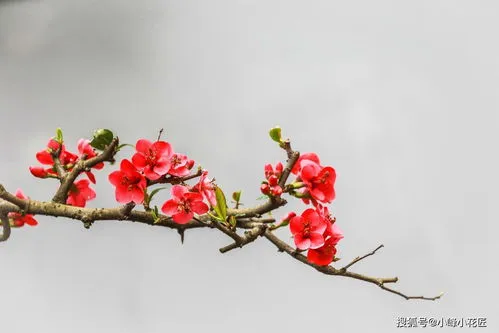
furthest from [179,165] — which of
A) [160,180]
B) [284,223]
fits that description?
[284,223]

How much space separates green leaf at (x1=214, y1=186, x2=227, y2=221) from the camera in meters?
0.64

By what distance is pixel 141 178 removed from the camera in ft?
2.14

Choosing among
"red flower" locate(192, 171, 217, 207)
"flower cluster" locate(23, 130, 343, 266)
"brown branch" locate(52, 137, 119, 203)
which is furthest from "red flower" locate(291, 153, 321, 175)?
"brown branch" locate(52, 137, 119, 203)

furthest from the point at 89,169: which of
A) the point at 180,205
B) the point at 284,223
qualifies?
the point at 284,223

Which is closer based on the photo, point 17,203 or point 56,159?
point 17,203

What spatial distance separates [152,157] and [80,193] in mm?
195

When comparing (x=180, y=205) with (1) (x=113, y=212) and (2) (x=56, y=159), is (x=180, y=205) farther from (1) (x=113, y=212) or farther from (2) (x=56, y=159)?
(2) (x=56, y=159)

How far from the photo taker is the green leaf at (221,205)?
64 centimetres

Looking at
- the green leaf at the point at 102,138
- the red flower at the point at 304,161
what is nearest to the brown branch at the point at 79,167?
the green leaf at the point at 102,138

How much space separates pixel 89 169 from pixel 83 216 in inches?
3.6

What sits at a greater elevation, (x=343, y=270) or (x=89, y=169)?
(x=89, y=169)

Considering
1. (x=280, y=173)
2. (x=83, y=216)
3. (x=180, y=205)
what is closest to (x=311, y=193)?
(x=280, y=173)

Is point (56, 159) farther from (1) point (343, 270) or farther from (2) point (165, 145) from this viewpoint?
(1) point (343, 270)

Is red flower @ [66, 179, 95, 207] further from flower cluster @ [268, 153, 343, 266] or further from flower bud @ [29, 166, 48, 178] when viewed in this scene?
flower cluster @ [268, 153, 343, 266]
